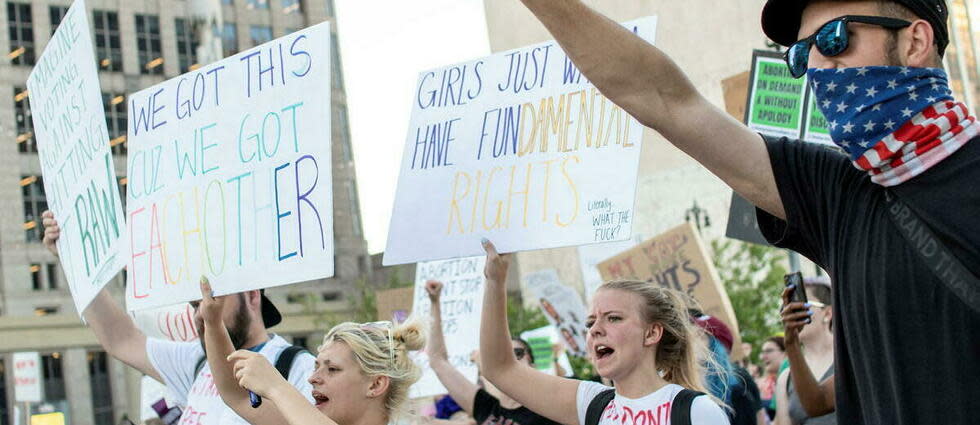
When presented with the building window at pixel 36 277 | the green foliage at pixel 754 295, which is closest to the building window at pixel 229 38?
the building window at pixel 36 277

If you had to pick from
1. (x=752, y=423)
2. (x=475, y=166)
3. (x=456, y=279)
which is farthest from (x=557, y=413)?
(x=456, y=279)

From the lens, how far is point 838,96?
6.79 ft

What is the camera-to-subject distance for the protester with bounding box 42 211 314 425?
A: 4.39 metres

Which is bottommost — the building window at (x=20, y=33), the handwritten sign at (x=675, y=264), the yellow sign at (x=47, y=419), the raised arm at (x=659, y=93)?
the yellow sign at (x=47, y=419)

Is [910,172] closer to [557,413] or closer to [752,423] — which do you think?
[557,413]

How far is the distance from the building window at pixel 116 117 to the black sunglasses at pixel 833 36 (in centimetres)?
5300

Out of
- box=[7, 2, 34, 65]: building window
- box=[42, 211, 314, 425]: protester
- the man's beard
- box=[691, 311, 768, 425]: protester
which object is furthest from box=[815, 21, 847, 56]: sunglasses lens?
box=[7, 2, 34, 65]: building window

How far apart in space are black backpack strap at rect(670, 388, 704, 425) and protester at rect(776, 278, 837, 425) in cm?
79

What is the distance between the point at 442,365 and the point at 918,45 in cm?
390

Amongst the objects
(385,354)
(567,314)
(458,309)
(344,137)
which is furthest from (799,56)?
(344,137)

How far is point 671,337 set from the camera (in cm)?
433

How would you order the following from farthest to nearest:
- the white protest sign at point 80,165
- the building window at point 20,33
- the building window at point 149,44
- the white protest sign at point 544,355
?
the building window at point 149,44 < the building window at point 20,33 < the white protest sign at point 544,355 < the white protest sign at point 80,165

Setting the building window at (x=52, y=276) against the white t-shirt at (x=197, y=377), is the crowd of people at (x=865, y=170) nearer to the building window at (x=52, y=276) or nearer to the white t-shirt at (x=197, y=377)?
the white t-shirt at (x=197, y=377)

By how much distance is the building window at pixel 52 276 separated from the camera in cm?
5168
